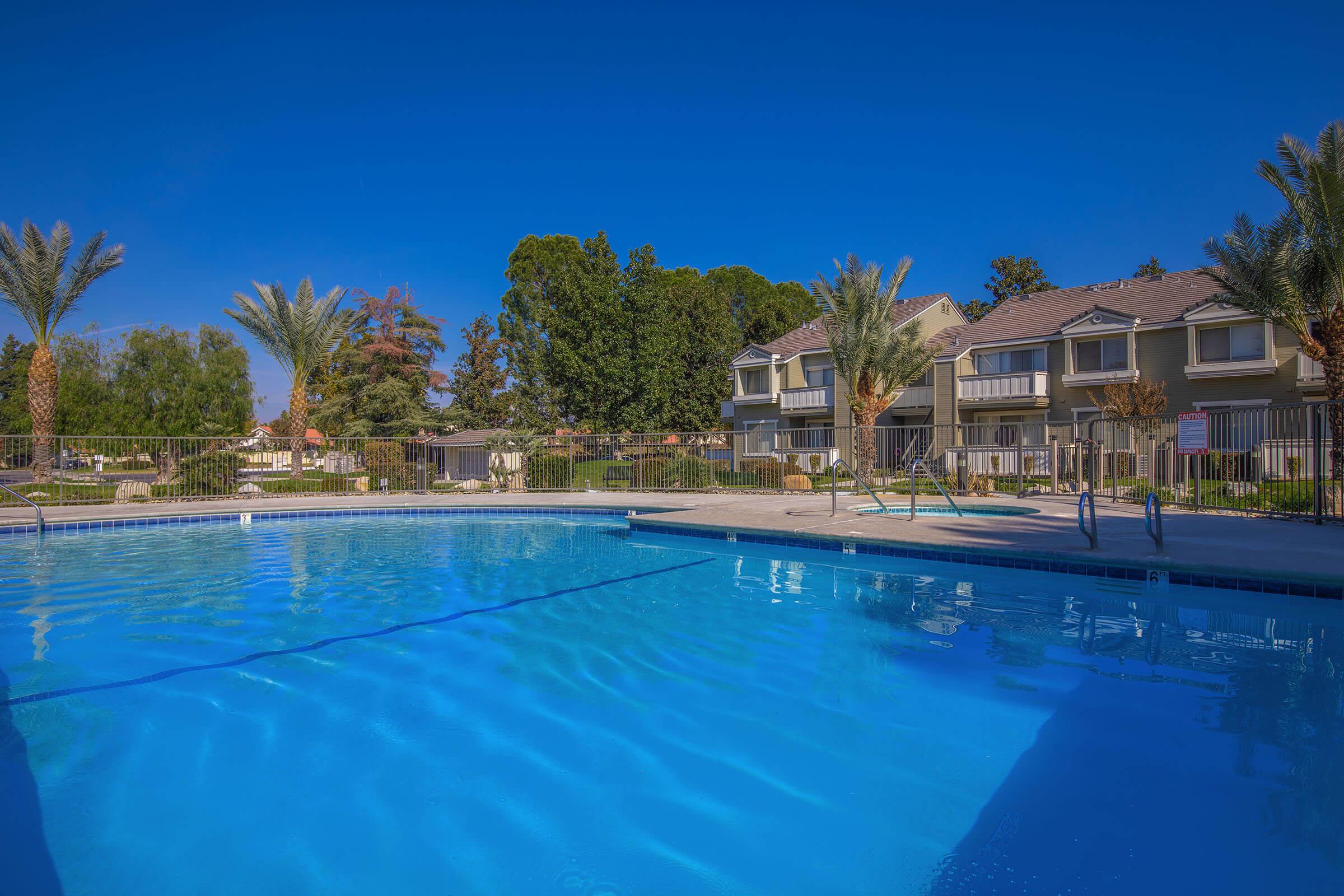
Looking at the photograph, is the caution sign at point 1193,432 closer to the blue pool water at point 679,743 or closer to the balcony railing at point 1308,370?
the blue pool water at point 679,743

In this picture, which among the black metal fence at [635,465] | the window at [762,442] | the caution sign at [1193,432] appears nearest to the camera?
the caution sign at [1193,432]

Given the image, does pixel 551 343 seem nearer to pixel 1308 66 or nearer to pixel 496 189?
pixel 496 189

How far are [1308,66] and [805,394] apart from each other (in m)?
18.7

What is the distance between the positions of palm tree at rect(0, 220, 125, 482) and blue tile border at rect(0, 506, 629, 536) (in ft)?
20.2

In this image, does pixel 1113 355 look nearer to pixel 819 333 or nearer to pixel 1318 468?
pixel 819 333

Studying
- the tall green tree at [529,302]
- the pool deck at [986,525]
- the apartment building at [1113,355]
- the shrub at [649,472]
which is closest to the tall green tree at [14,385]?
the tall green tree at [529,302]

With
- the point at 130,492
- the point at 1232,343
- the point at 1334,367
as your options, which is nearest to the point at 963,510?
the point at 1334,367

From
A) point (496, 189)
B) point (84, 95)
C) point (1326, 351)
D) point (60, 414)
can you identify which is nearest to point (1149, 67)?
point (1326, 351)

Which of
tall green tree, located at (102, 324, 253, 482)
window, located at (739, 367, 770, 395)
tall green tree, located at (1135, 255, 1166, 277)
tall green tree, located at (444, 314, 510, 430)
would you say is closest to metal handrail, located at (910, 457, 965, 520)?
window, located at (739, 367, 770, 395)

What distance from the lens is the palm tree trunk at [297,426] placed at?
814 inches

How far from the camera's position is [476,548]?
11180 millimetres

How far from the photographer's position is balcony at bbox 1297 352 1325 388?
20.0m

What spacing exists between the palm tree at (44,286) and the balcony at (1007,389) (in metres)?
27.7

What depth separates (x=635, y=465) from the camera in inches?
787
